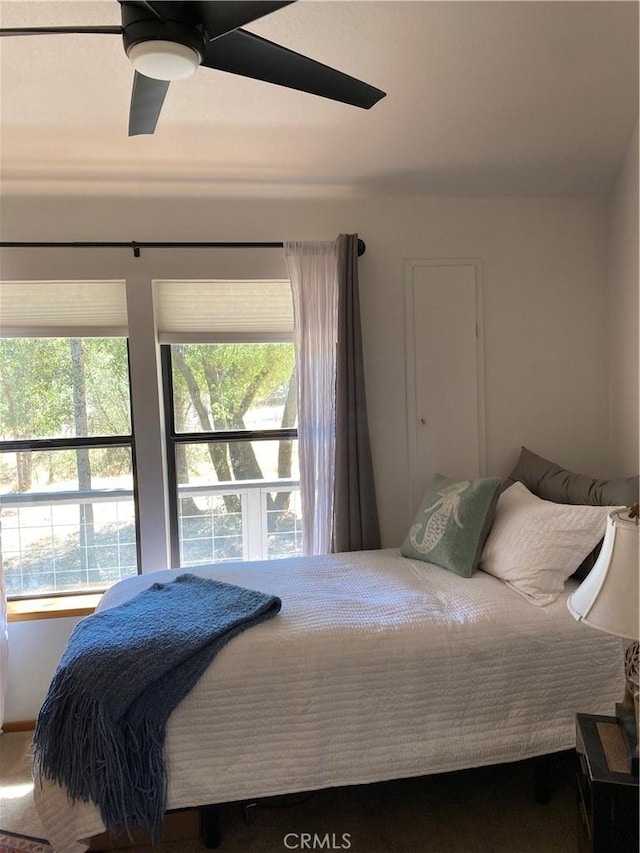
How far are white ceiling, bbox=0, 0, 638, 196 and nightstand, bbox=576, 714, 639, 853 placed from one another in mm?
2236

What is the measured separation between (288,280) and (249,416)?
69 cm

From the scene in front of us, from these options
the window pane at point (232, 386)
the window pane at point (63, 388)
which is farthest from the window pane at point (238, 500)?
the window pane at point (63, 388)

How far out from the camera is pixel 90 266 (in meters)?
2.53

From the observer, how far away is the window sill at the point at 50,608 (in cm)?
249

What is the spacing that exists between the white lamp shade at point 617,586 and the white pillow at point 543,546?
0.61 metres

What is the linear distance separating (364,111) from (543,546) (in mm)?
1824

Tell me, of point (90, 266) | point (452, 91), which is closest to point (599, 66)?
point (452, 91)

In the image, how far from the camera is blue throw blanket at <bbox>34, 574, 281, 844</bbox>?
1.54 m

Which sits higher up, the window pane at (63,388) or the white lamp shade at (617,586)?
the window pane at (63,388)

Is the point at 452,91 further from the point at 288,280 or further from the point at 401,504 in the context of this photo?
the point at 401,504

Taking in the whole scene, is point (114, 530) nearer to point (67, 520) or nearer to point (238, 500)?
point (67, 520)

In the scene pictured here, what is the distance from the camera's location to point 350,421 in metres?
2.54

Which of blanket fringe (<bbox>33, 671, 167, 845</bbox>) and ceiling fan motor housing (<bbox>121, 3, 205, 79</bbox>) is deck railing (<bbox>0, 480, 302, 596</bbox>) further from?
ceiling fan motor housing (<bbox>121, 3, 205, 79</bbox>)

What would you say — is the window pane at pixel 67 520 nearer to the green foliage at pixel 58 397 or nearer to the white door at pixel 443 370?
the green foliage at pixel 58 397
